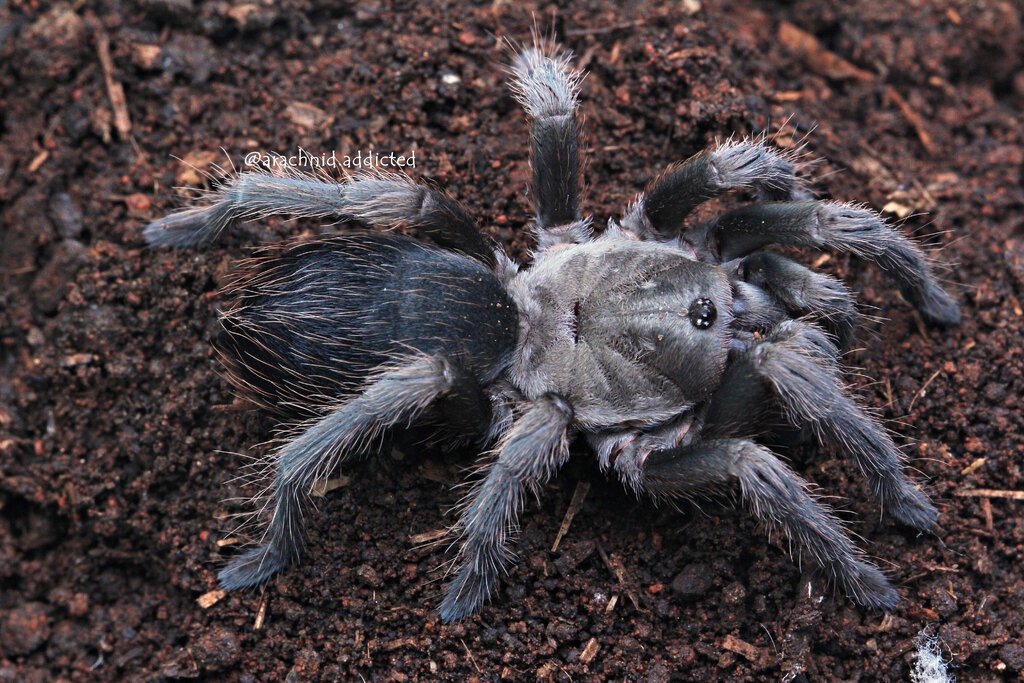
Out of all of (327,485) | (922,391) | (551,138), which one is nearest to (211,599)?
(327,485)

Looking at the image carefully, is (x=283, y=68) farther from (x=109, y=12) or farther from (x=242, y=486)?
(x=242, y=486)

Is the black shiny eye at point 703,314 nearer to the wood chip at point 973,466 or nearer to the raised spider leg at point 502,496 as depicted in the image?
the raised spider leg at point 502,496

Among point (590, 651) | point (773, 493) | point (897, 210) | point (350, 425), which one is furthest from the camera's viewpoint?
point (897, 210)

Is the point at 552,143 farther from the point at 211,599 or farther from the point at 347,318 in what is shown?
the point at 211,599

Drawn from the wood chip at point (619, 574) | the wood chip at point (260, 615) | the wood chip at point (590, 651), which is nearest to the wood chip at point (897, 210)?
the wood chip at point (619, 574)

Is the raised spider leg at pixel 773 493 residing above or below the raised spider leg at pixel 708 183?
below

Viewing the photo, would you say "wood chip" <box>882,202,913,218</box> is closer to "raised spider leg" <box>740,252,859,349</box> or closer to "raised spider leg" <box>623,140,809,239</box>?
"raised spider leg" <box>623,140,809,239</box>
